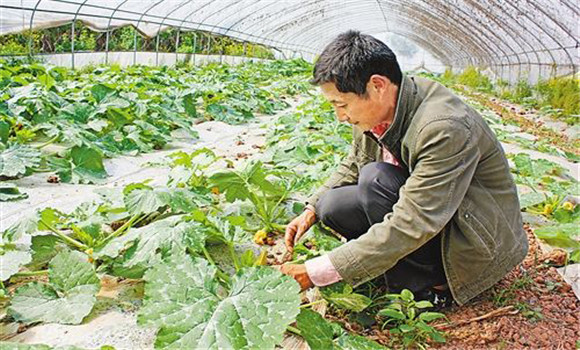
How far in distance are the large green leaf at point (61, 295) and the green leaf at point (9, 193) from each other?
4.07ft

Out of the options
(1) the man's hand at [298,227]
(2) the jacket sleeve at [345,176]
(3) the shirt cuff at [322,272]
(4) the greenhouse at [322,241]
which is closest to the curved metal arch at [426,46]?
(4) the greenhouse at [322,241]

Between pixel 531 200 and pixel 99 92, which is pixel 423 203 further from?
pixel 99 92

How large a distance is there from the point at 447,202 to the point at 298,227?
0.76 m

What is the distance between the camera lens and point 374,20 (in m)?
26.3

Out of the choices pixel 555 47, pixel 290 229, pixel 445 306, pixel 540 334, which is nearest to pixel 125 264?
pixel 290 229

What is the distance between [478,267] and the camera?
78.1 inches

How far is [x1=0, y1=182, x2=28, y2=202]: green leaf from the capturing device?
3.01m

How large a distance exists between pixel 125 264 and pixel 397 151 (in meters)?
1.07

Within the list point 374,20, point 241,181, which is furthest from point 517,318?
point 374,20

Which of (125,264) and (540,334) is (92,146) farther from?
(540,334)

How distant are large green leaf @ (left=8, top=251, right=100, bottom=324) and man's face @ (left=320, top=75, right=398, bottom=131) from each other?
3.47 ft

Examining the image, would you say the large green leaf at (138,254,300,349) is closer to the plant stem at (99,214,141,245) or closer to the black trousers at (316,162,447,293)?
the black trousers at (316,162,447,293)

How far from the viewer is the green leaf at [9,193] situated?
301cm

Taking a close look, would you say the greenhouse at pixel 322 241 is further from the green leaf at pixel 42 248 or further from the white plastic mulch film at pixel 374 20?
the white plastic mulch film at pixel 374 20
